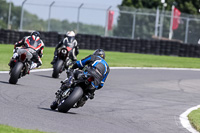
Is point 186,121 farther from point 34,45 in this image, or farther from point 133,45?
point 133,45

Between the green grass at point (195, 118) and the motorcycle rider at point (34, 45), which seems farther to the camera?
the motorcycle rider at point (34, 45)

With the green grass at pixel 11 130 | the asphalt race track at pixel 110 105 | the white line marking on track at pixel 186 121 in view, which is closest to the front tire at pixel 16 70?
the asphalt race track at pixel 110 105

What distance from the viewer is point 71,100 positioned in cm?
955

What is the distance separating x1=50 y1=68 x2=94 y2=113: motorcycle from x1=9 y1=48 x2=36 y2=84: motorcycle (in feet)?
10.3

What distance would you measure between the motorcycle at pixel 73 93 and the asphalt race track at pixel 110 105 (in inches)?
A: 6.5

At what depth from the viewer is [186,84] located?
1841cm

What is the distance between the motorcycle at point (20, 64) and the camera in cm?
1310

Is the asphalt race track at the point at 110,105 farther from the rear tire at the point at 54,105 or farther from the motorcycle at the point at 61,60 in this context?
the motorcycle at the point at 61,60

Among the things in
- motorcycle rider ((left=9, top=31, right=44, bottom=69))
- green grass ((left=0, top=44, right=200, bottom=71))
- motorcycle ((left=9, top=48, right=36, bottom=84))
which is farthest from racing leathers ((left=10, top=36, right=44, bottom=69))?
green grass ((left=0, top=44, right=200, bottom=71))

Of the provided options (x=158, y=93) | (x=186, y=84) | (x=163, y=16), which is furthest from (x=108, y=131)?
(x=163, y=16)

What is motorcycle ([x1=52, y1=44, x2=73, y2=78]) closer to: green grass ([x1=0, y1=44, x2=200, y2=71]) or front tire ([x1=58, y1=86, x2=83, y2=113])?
green grass ([x1=0, y1=44, x2=200, y2=71])

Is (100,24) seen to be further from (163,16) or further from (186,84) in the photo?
(186,84)

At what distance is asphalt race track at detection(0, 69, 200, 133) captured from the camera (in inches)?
338

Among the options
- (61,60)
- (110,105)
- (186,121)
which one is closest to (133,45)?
(61,60)
